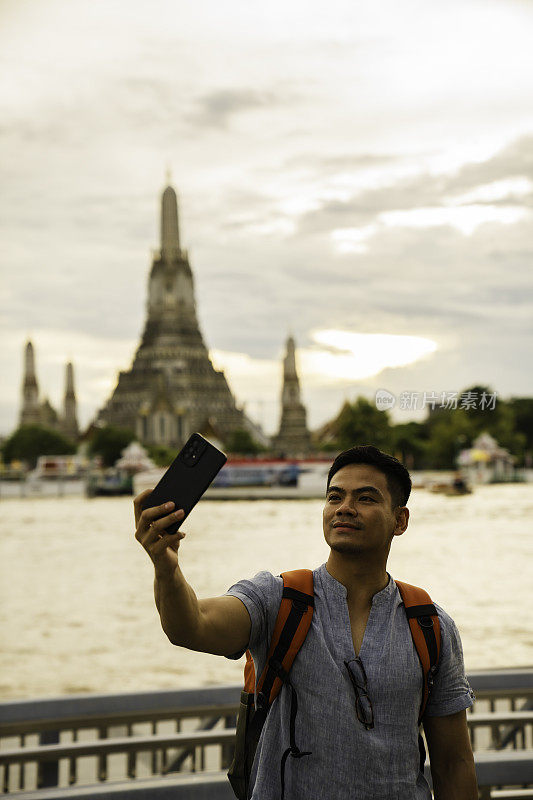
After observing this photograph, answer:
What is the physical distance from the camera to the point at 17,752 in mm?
3172

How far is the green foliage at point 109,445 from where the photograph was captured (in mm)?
76812

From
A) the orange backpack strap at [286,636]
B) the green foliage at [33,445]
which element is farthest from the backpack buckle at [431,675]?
the green foliage at [33,445]

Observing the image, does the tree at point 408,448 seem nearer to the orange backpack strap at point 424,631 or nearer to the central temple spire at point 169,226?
the central temple spire at point 169,226

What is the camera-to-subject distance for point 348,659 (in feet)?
5.97

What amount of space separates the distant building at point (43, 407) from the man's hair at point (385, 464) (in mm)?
103361

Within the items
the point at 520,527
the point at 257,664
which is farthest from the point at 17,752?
the point at 520,527

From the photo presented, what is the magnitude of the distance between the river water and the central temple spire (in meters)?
75.5

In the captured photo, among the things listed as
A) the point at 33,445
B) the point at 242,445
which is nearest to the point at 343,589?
the point at 33,445

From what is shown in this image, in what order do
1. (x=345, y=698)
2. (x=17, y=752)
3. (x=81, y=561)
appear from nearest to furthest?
(x=345, y=698) < (x=17, y=752) < (x=81, y=561)

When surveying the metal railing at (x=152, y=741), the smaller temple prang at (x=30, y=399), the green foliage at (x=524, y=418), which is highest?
the smaller temple prang at (x=30, y=399)

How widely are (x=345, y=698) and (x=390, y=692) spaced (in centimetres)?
9

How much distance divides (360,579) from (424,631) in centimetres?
17

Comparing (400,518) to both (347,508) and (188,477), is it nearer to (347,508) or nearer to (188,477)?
(347,508)

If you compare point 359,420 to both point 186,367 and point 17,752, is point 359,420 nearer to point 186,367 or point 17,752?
point 186,367
